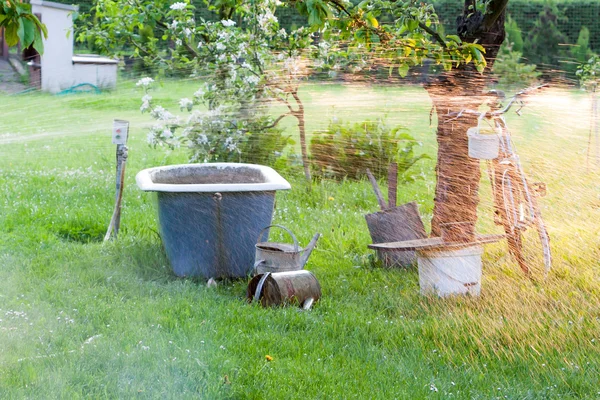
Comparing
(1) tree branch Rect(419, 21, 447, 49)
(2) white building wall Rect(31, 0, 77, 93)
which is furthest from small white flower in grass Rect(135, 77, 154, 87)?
(2) white building wall Rect(31, 0, 77, 93)

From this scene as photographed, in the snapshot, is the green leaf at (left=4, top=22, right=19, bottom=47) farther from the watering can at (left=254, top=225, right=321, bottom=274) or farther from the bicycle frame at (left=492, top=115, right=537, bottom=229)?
the bicycle frame at (left=492, top=115, right=537, bottom=229)

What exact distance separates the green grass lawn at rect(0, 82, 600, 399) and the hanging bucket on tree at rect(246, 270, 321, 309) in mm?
94

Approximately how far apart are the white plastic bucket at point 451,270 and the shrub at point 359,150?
138 inches

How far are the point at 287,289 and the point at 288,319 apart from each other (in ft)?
0.84

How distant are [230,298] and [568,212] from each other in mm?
3715

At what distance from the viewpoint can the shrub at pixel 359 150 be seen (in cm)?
809

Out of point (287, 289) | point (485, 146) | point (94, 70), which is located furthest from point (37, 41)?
point (94, 70)

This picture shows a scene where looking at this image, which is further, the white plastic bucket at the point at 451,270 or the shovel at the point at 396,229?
the shovel at the point at 396,229

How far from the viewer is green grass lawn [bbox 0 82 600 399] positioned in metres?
3.23

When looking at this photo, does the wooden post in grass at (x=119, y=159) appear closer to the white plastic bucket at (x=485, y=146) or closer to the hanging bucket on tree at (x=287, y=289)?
the hanging bucket on tree at (x=287, y=289)

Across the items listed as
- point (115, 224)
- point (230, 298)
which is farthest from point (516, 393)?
point (115, 224)

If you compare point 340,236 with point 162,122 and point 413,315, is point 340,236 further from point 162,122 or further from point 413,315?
point 162,122

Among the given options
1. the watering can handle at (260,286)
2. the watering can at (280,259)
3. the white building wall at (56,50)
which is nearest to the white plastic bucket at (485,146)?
the watering can at (280,259)

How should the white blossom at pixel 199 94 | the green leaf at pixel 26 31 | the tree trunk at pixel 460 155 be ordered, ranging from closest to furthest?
the green leaf at pixel 26 31 < the tree trunk at pixel 460 155 < the white blossom at pixel 199 94
